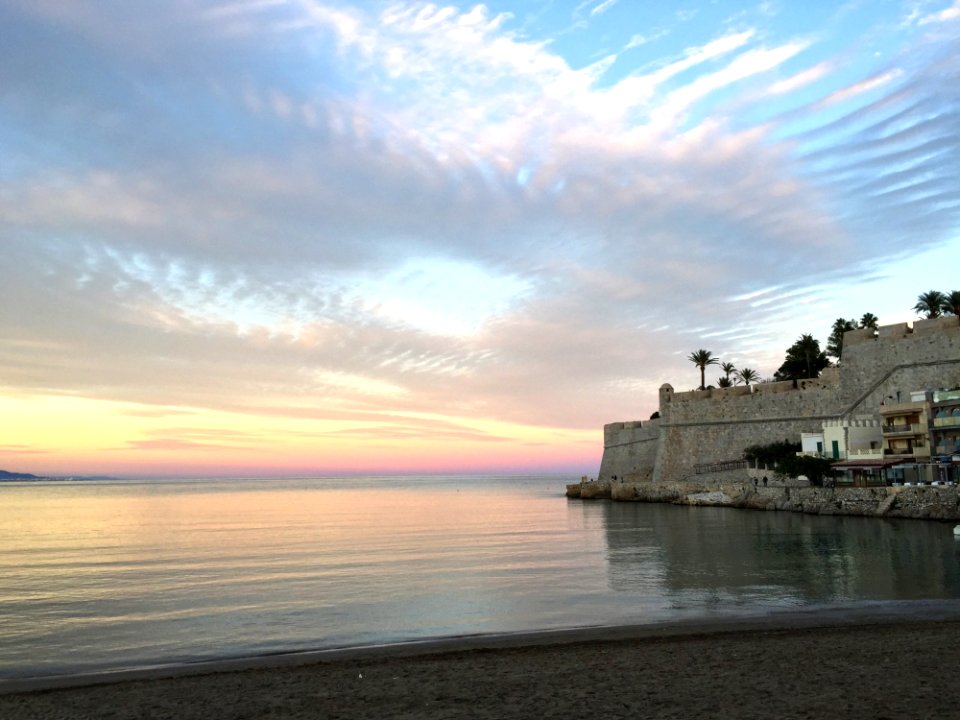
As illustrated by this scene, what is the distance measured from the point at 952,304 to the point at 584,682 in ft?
168

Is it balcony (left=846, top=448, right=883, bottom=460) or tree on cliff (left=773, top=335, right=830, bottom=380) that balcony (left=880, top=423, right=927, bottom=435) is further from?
tree on cliff (left=773, top=335, right=830, bottom=380)

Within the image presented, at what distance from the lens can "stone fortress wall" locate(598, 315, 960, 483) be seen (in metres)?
43.0

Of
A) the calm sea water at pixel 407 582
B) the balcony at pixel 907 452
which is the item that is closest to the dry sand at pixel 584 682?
the calm sea water at pixel 407 582

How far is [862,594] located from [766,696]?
9.06 meters

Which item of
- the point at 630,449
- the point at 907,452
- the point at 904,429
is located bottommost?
the point at 907,452

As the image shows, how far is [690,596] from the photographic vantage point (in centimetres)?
1499

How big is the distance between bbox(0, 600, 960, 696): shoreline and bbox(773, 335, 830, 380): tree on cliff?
52711 millimetres

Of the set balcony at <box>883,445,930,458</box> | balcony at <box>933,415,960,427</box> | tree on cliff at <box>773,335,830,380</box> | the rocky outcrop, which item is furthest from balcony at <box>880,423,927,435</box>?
the rocky outcrop

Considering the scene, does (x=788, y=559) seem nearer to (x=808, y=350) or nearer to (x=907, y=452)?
(x=907, y=452)

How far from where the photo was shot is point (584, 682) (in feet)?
26.7

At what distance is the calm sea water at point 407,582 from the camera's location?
40.7 feet

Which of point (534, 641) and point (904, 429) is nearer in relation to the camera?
point (534, 641)

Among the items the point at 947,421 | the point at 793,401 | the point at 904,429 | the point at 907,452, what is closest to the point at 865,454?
the point at 907,452

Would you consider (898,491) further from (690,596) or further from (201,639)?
(201,639)
